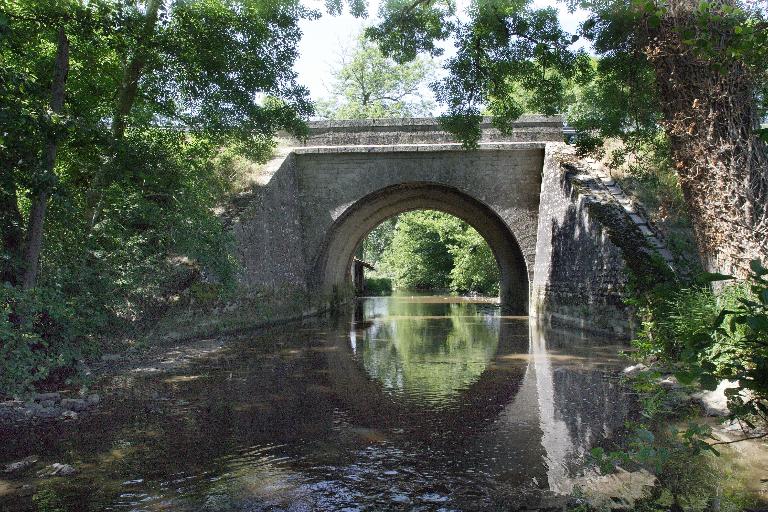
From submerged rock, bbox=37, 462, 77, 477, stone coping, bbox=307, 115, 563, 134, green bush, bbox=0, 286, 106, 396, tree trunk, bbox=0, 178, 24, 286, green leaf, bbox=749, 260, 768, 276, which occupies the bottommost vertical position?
submerged rock, bbox=37, 462, 77, 477

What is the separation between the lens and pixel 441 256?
41.8 metres

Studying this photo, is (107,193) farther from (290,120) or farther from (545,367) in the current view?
(545,367)

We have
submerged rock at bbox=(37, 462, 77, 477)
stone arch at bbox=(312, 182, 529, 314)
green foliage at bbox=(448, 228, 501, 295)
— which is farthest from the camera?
green foliage at bbox=(448, 228, 501, 295)

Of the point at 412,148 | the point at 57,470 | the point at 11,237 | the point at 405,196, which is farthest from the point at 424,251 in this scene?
the point at 57,470

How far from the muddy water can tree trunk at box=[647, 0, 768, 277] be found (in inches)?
78.6

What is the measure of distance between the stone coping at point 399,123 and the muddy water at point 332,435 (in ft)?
29.7

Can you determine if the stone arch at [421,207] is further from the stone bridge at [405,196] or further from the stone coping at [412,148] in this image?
the stone coping at [412,148]

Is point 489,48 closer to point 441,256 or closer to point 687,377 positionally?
point 687,377

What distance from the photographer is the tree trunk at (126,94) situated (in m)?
9.65

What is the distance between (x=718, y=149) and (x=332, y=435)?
475cm

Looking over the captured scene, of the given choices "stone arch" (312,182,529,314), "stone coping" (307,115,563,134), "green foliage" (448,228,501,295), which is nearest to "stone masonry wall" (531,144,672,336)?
"stone coping" (307,115,563,134)

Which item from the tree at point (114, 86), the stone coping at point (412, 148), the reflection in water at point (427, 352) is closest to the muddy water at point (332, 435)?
the reflection in water at point (427, 352)

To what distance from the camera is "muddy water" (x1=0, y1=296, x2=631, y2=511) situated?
382 cm

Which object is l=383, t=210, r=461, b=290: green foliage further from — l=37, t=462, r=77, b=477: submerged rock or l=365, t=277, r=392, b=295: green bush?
l=37, t=462, r=77, b=477: submerged rock
